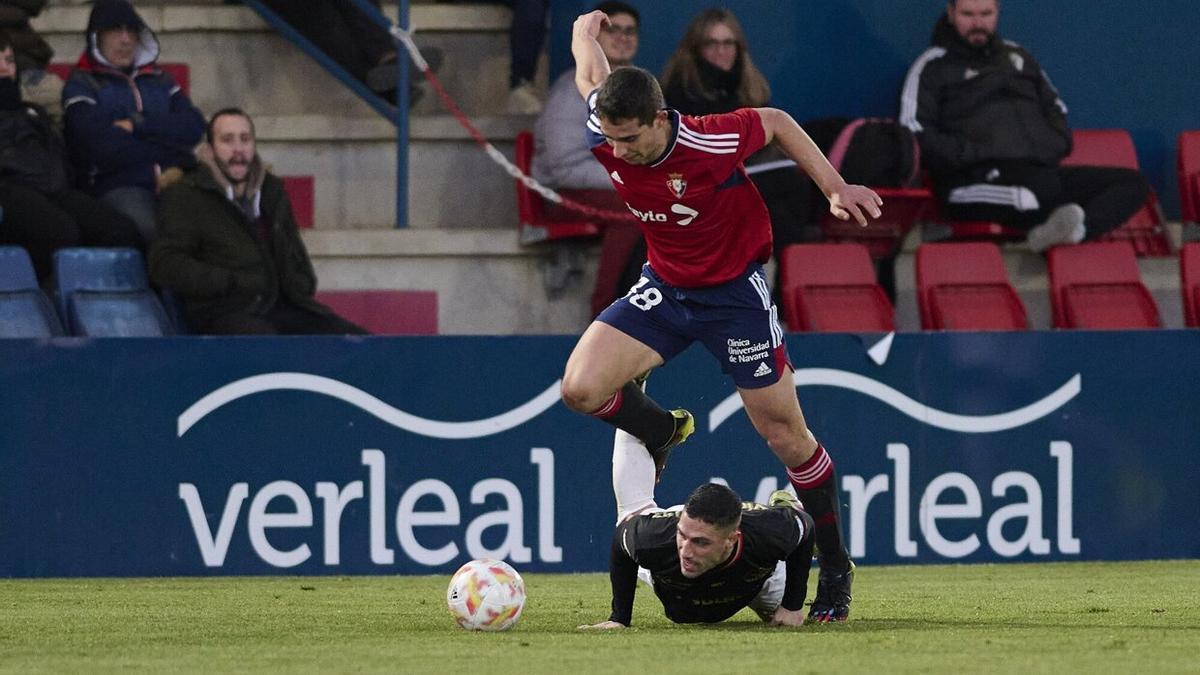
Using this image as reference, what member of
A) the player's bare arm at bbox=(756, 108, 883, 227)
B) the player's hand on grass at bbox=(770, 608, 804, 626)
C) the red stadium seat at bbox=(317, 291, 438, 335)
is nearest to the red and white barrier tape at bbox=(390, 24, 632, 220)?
the red stadium seat at bbox=(317, 291, 438, 335)

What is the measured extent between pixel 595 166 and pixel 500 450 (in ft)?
7.26

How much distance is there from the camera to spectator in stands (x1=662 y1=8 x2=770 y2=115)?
11.3 metres

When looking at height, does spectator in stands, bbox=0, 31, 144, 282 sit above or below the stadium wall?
below

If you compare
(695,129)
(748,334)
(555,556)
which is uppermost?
(695,129)

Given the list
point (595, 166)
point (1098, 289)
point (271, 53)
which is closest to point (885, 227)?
point (1098, 289)

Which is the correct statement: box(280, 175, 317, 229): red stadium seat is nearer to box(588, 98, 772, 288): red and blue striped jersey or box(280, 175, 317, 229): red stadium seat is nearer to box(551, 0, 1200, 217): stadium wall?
box(551, 0, 1200, 217): stadium wall

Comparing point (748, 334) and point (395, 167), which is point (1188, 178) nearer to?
point (395, 167)

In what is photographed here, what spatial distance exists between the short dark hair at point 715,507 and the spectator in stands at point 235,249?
4441 mm

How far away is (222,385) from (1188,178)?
620 cm

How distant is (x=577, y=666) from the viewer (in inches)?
228

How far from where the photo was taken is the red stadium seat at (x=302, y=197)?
40.2ft

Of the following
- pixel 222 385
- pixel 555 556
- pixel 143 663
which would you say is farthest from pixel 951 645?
pixel 222 385

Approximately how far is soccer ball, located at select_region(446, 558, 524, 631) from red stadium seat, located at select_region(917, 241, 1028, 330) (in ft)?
16.9

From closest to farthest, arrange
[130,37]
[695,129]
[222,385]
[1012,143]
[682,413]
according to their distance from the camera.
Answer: [695,129] → [682,413] → [222,385] → [130,37] → [1012,143]
